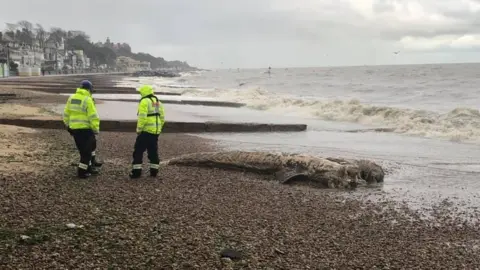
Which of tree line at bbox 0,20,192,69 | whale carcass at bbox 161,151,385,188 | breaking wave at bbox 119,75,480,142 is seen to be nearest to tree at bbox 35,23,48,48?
tree line at bbox 0,20,192,69

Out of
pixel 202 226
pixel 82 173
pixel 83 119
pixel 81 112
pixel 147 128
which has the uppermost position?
pixel 81 112

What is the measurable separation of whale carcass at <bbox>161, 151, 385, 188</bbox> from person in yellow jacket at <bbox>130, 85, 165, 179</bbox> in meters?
2.11

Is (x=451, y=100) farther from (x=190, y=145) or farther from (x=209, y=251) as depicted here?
(x=209, y=251)

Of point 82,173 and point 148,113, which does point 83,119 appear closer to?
point 82,173

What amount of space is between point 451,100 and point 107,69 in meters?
163

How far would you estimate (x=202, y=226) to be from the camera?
21.1 feet

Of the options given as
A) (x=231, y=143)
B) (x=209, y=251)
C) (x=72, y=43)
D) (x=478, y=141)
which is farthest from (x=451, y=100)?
(x=72, y=43)

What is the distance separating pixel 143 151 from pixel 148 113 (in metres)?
0.73

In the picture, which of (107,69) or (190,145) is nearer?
(190,145)

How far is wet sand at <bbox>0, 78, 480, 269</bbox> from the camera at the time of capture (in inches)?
203

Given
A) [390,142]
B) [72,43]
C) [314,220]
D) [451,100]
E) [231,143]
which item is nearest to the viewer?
[314,220]

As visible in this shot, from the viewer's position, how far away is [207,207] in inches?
295

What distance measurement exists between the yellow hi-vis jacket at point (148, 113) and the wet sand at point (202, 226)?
1001mm

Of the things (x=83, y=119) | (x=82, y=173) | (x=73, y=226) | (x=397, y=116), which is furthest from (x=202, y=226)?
(x=397, y=116)
